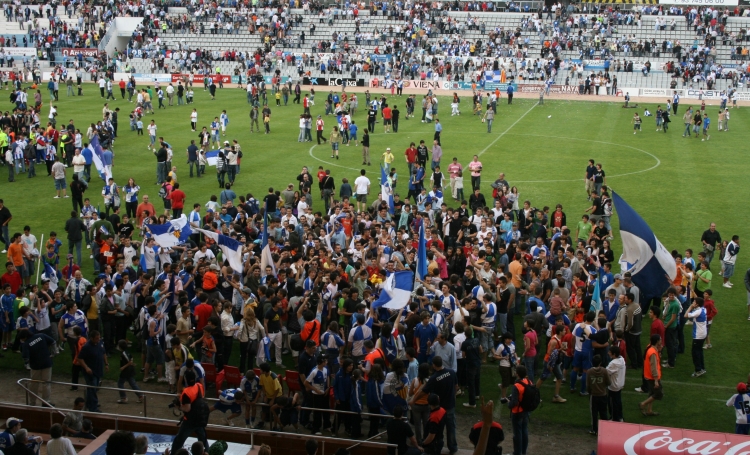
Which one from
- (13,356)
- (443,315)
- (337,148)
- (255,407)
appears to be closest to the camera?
(255,407)

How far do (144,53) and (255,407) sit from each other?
59.7 metres

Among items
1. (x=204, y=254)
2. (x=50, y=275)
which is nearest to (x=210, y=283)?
(x=204, y=254)

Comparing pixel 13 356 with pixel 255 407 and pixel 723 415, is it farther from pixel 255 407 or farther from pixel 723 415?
pixel 723 415

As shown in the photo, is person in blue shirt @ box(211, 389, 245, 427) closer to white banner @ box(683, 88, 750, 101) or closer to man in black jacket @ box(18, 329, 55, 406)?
man in black jacket @ box(18, 329, 55, 406)

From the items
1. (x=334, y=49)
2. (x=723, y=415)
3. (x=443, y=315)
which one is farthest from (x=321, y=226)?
(x=334, y=49)

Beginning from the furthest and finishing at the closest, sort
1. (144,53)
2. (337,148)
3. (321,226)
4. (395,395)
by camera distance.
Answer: (144,53), (337,148), (321,226), (395,395)

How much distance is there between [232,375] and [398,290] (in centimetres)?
341

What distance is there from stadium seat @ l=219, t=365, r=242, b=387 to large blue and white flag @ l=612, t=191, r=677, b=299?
326 inches

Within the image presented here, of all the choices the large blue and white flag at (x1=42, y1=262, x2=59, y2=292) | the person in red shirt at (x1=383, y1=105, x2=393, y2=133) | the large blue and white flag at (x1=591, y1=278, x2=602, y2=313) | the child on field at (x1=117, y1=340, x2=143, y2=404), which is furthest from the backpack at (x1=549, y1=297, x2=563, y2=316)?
the person in red shirt at (x1=383, y1=105, x2=393, y2=133)

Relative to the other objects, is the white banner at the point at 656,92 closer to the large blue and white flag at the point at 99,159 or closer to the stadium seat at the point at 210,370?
the large blue and white flag at the point at 99,159

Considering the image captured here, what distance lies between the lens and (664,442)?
35.5ft

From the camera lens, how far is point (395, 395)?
41.4 feet

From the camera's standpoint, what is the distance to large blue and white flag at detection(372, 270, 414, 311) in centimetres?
1496

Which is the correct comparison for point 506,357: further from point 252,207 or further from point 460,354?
point 252,207
